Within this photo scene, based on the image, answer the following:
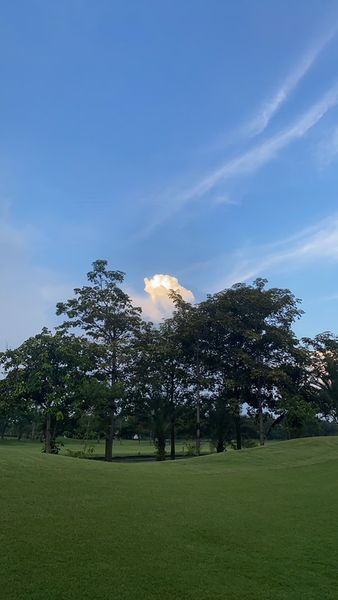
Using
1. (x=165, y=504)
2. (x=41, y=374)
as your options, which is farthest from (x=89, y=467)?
(x=41, y=374)

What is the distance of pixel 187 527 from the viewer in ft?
27.3

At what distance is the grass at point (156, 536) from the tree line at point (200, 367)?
19.5 meters

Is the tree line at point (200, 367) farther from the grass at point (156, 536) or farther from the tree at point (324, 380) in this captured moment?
the grass at point (156, 536)

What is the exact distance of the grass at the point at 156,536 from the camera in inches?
227

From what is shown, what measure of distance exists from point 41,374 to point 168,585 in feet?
78.8

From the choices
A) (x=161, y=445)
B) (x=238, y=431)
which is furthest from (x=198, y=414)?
(x=238, y=431)

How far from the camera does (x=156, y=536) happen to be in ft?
24.9

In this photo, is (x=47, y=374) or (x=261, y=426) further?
(x=261, y=426)

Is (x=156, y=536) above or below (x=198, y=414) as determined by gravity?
below

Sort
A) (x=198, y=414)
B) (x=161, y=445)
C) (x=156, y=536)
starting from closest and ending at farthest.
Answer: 1. (x=156, y=536)
2. (x=161, y=445)
3. (x=198, y=414)

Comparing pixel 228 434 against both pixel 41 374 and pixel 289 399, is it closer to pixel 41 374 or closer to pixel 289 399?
pixel 289 399

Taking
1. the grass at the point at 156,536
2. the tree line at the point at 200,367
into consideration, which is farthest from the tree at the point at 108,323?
the grass at the point at 156,536

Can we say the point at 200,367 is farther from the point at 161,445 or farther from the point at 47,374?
the point at 47,374

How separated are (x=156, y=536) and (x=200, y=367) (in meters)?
29.2
